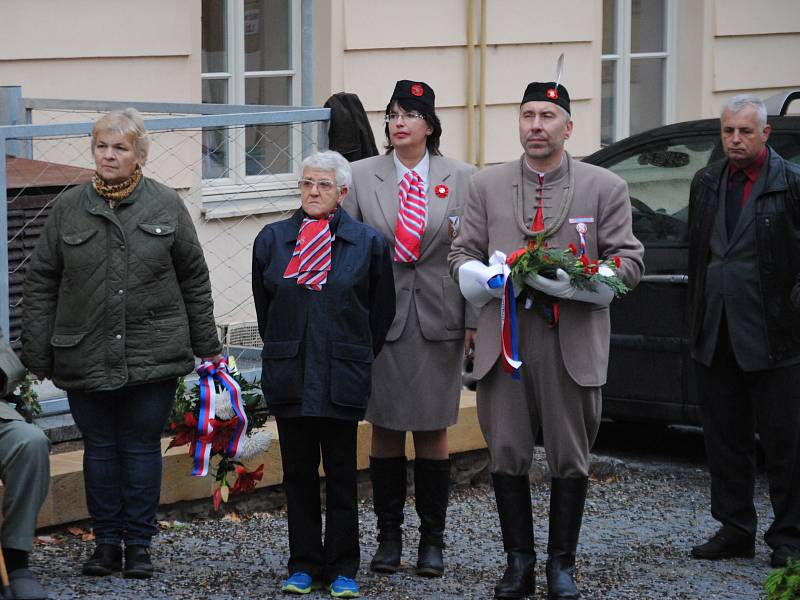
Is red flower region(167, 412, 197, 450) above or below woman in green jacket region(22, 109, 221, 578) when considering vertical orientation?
below

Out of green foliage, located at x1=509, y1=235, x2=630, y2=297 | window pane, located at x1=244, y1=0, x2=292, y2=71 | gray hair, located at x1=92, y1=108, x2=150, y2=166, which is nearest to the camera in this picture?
green foliage, located at x1=509, y1=235, x2=630, y2=297

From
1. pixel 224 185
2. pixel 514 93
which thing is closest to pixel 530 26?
pixel 514 93

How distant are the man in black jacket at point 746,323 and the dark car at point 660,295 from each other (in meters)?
1.27

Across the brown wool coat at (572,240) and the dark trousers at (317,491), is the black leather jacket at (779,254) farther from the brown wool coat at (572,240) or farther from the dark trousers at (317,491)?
the dark trousers at (317,491)

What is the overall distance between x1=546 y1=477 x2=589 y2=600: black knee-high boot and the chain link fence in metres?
Answer: 2.13

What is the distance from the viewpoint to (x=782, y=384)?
20.4 feet

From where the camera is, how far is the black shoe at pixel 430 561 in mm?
5906

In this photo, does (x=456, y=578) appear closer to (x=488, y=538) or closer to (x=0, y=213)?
(x=488, y=538)

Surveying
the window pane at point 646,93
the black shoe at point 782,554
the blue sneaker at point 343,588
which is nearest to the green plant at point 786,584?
the black shoe at point 782,554

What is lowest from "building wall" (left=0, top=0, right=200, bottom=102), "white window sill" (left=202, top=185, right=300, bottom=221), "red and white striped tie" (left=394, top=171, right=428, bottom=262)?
"white window sill" (left=202, top=185, right=300, bottom=221)

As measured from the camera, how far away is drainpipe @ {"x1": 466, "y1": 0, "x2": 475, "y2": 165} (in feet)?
32.8

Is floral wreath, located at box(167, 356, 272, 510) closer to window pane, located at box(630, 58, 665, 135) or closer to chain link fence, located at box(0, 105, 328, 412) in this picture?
chain link fence, located at box(0, 105, 328, 412)

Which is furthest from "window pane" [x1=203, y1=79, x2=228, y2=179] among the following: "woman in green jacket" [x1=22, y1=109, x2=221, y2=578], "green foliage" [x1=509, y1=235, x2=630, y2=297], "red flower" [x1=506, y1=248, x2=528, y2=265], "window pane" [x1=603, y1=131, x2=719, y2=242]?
"green foliage" [x1=509, y1=235, x2=630, y2=297]

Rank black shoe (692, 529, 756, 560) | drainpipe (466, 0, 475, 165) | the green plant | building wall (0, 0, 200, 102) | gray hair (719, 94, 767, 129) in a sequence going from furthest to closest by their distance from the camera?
drainpipe (466, 0, 475, 165)
building wall (0, 0, 200, 102)
black shoe (692, 529, 756, 560)
gray hair (719, 94, 767, 129)
the green plant
